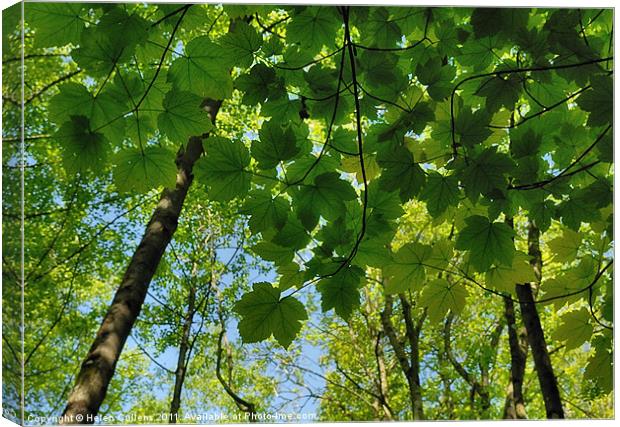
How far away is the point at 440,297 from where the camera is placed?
99cm

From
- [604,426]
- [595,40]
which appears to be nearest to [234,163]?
[595,40]

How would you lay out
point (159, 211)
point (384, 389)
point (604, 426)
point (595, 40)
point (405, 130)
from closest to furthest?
point (405, 130) → point (595, 40) → point (604, 426) → point (159, 211) → point (384, 389)

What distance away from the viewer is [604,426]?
182 centimetres

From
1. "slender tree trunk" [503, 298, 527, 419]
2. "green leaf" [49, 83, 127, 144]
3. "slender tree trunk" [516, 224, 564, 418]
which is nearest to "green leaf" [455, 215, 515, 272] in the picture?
"green leaf" [49, 83, 127, 144]

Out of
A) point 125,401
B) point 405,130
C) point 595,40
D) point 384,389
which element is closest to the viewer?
point 405,130

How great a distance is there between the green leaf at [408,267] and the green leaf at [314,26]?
1.29ft

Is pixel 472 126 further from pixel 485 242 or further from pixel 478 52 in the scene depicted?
pixel 478 52

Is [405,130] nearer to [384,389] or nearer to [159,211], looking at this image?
[159,211]

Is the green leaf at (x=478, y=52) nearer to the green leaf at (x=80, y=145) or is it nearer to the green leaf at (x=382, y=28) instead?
the green leaf at (x=382, y=28)

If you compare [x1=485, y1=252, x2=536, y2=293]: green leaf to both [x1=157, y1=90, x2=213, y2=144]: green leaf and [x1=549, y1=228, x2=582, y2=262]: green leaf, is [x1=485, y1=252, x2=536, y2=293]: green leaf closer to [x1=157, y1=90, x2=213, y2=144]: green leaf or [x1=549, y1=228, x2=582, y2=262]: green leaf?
[x1=549, y1=228, x2=582, y2=262]: green leaf

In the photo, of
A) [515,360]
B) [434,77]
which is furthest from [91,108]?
[515,360]

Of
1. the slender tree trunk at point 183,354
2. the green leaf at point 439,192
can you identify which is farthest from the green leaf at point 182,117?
the slender tree trunk at point 183,354

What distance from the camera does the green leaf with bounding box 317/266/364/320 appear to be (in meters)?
0.83

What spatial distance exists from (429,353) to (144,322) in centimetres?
253
